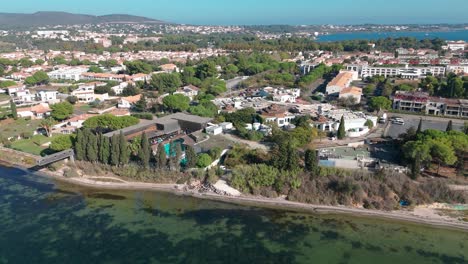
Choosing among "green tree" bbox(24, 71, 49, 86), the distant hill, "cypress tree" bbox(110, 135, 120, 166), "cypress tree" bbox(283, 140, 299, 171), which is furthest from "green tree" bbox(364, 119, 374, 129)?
the distant hill

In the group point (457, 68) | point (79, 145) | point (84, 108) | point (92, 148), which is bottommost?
point (84, 108)

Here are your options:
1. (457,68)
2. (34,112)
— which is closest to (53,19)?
(34,112)

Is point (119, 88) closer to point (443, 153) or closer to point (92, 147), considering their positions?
point (92, 147)

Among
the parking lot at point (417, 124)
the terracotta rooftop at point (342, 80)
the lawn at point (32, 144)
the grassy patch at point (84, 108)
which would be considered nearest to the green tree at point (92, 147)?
the lawn at point (32, 144)

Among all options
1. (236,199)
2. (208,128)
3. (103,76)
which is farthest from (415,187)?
(103,76)

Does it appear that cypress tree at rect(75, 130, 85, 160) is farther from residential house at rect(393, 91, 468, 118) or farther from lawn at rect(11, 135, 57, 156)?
residential house at rect(393, 91, 468, 118)

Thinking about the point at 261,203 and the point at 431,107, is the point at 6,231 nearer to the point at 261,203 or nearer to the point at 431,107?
the point at 261,203
